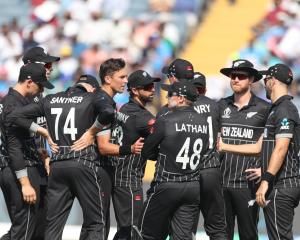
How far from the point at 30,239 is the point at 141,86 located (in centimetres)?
208

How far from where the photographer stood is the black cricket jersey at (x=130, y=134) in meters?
8.80

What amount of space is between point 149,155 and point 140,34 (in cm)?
960

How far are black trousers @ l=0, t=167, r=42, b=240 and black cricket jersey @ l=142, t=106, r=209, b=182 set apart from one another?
4.60 feet

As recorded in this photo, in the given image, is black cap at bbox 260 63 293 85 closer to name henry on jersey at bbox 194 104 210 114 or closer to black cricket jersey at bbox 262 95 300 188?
black cricket jersey at bbox 262 95 300 188

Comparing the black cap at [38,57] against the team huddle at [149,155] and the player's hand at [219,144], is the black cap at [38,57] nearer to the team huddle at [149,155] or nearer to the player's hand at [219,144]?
the team huddle at [149,155]

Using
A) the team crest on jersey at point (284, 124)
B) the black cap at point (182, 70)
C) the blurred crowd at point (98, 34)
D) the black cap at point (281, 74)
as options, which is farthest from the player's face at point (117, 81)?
the blurred crowd at point (98, 34)

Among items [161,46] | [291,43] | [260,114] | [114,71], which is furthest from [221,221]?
[161,46]

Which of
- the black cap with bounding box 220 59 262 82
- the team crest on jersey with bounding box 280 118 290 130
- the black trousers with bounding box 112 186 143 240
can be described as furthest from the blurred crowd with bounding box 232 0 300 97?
the team crest on jersey with bounding box 280 118 290 130

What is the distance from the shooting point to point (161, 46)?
16844 millimetres

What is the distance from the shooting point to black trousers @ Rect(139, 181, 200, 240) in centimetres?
774

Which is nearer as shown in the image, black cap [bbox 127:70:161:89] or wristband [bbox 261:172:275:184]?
wristband [bbox 261:172:275:184]

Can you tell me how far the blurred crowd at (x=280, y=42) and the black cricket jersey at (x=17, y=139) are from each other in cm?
748

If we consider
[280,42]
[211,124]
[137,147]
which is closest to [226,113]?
[211,124]

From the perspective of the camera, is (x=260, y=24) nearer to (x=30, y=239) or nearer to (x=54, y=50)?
(x=54, y=50)
